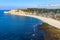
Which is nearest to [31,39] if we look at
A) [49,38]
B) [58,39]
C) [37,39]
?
[37,39]

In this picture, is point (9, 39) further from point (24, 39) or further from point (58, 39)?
point (58, 39)

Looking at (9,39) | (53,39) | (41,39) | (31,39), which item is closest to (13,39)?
(9,39)

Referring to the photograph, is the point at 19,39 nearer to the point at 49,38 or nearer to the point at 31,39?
the point at 31,39

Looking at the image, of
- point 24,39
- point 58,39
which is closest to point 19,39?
point 24,39

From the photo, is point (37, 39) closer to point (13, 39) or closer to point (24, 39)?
point (24, 39)

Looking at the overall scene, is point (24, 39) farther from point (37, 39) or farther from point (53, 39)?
point (53, 39)
